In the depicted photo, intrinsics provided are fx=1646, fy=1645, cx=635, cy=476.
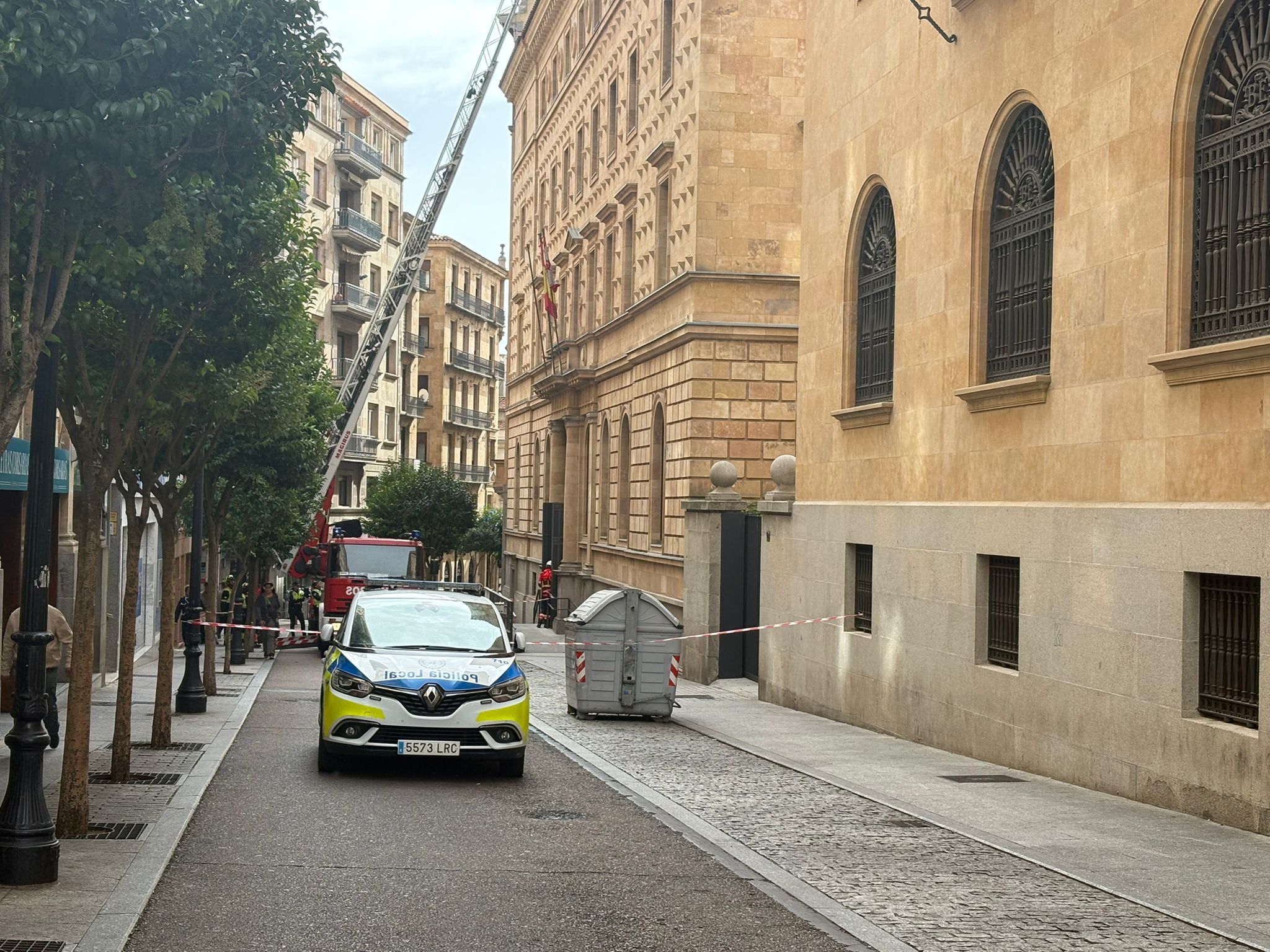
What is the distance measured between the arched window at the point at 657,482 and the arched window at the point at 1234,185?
74.3ft

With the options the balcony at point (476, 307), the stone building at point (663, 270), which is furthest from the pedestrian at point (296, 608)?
the balcony at point (476, 307)

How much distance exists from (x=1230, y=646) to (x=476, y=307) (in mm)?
92785

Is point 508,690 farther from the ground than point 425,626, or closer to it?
closer to it

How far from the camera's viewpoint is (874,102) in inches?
801

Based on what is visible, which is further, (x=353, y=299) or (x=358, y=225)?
(x=353, y=299)

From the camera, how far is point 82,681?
11195 mm

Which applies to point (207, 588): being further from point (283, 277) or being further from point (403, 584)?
point (283, 277)

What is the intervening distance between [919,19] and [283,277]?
813 centimetres

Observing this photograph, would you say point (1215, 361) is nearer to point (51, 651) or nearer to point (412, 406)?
point (51, 651)

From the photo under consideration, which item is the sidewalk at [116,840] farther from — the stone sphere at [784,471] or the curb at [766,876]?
the stone sphere at [784,471]

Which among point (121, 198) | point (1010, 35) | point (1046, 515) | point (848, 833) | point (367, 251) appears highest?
point (367, 251)

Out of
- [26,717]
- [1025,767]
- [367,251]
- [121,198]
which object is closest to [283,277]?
[121,198]

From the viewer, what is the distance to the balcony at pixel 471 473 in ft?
328

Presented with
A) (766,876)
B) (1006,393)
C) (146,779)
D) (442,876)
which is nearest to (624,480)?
(1006,393)
